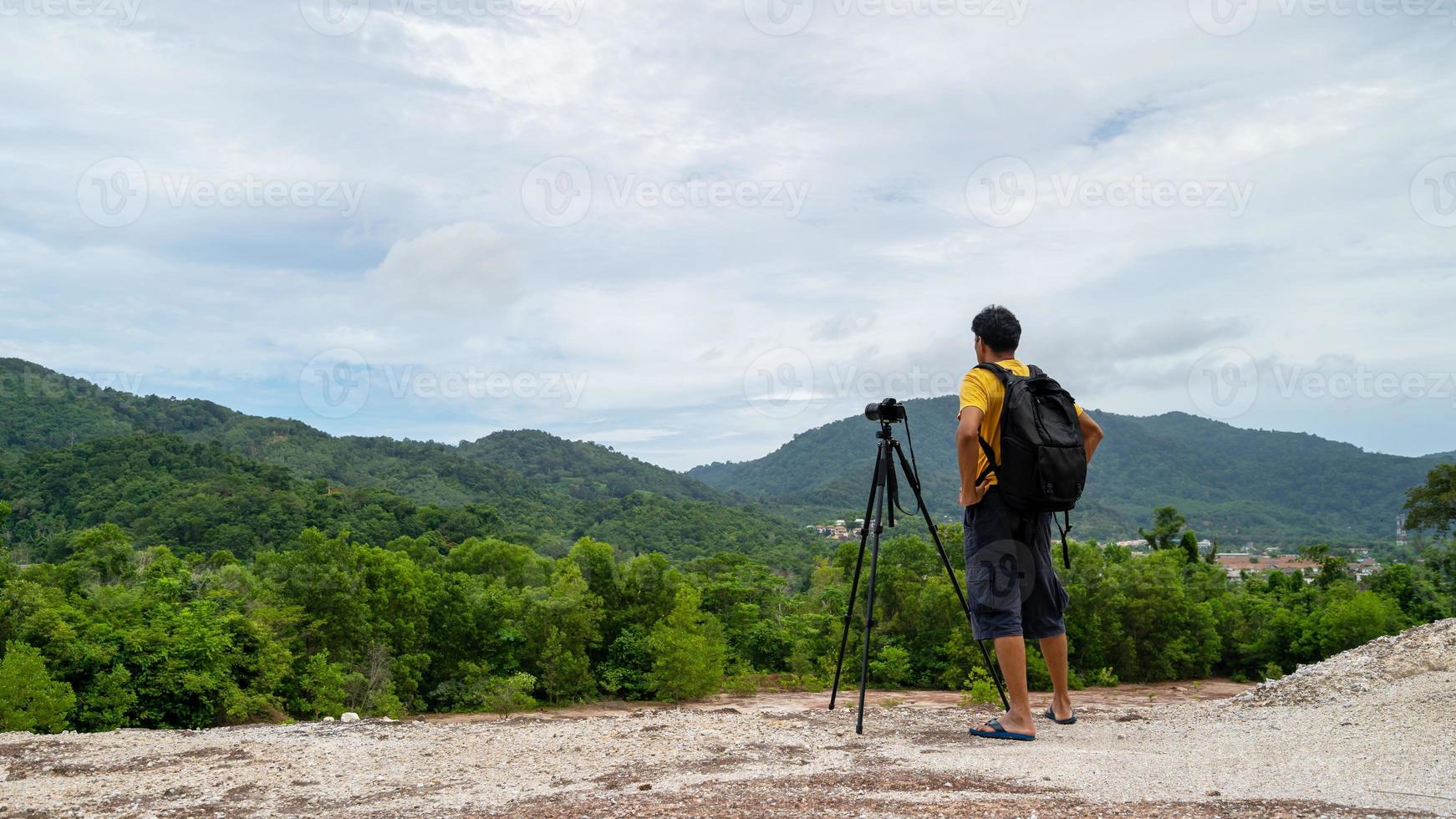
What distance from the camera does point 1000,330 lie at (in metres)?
4.98

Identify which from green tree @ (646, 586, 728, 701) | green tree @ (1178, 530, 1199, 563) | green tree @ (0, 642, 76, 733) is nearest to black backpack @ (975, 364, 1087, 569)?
green tree @ (646, 586, 728, 701)

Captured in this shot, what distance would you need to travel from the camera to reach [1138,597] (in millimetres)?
19906

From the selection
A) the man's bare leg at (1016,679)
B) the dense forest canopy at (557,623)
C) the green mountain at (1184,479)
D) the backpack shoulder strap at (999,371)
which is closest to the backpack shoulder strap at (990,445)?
the backpack shoulder strap at (999,371)

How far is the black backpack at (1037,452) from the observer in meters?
4.56

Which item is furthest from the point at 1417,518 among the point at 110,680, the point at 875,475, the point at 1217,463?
the point at 1217,463

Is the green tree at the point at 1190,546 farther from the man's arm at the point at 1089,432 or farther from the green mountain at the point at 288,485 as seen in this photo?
the green mountain at the point at 288,485

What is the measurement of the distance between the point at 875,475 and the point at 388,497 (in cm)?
6307

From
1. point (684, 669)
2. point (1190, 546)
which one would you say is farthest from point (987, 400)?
point (1190, 546)

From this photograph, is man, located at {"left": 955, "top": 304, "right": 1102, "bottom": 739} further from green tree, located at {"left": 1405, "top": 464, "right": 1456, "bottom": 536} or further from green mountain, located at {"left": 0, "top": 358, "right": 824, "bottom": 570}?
green mountain, located at {"left": 0, "top": 358, "right": 824, "bottom": 570}

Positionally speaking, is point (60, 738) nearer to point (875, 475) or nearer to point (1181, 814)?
point (875, 475)

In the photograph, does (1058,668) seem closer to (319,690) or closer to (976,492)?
(976,492)

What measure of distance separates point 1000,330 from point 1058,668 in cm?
204

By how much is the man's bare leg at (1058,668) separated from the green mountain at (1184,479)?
8330 centimetres

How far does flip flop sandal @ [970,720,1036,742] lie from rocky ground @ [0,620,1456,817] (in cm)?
10
